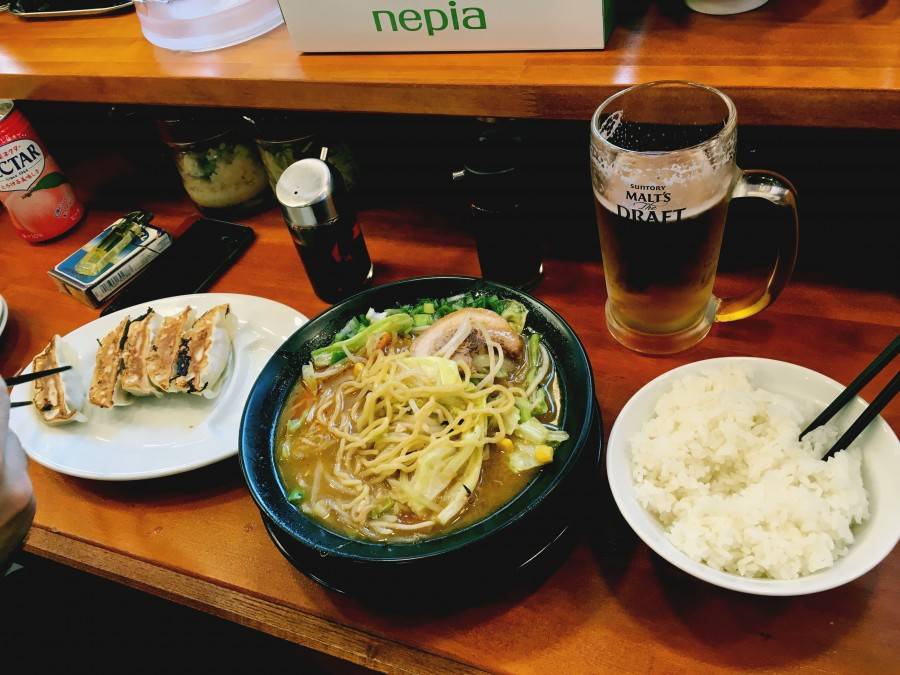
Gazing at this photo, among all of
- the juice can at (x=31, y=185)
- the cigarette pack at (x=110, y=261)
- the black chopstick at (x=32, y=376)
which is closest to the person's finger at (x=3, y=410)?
the black chopstick at (x=32, y=376)

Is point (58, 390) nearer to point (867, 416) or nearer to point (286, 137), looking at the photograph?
point (286, 137)

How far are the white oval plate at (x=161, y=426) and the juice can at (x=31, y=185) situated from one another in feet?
2.36

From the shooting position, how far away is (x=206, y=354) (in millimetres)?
1561

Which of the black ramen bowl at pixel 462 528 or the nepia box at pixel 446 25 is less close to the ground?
the nepia box at pixel 446 25

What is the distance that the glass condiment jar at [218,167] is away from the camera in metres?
2.02

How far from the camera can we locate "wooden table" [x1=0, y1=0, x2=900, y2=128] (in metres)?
1.20

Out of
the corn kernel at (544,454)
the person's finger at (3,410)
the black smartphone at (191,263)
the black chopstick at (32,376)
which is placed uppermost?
the person's finger at (3,410)

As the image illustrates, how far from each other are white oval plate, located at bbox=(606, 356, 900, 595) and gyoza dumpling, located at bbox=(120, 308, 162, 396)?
105 centimetres

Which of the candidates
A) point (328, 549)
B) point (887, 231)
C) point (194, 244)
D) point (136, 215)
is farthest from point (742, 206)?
point (136, 215)

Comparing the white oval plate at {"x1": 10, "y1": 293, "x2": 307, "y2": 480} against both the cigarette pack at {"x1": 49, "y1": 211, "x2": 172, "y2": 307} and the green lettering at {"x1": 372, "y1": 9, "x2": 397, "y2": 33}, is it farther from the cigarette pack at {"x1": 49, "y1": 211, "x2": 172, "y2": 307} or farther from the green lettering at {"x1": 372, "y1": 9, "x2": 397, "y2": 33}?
the green lettering at {"x1": 372, "y1": 9, "x2": 397, "y2": 33}

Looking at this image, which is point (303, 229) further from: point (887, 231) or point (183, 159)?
point (887, 231)

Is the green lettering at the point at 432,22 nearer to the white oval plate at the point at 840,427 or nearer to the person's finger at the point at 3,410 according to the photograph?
the white oval plate at the point at 840,427

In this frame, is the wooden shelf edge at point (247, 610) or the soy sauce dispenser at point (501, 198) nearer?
the wooden shelf edge at point (247, 610)

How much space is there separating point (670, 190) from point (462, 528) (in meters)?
0.66
